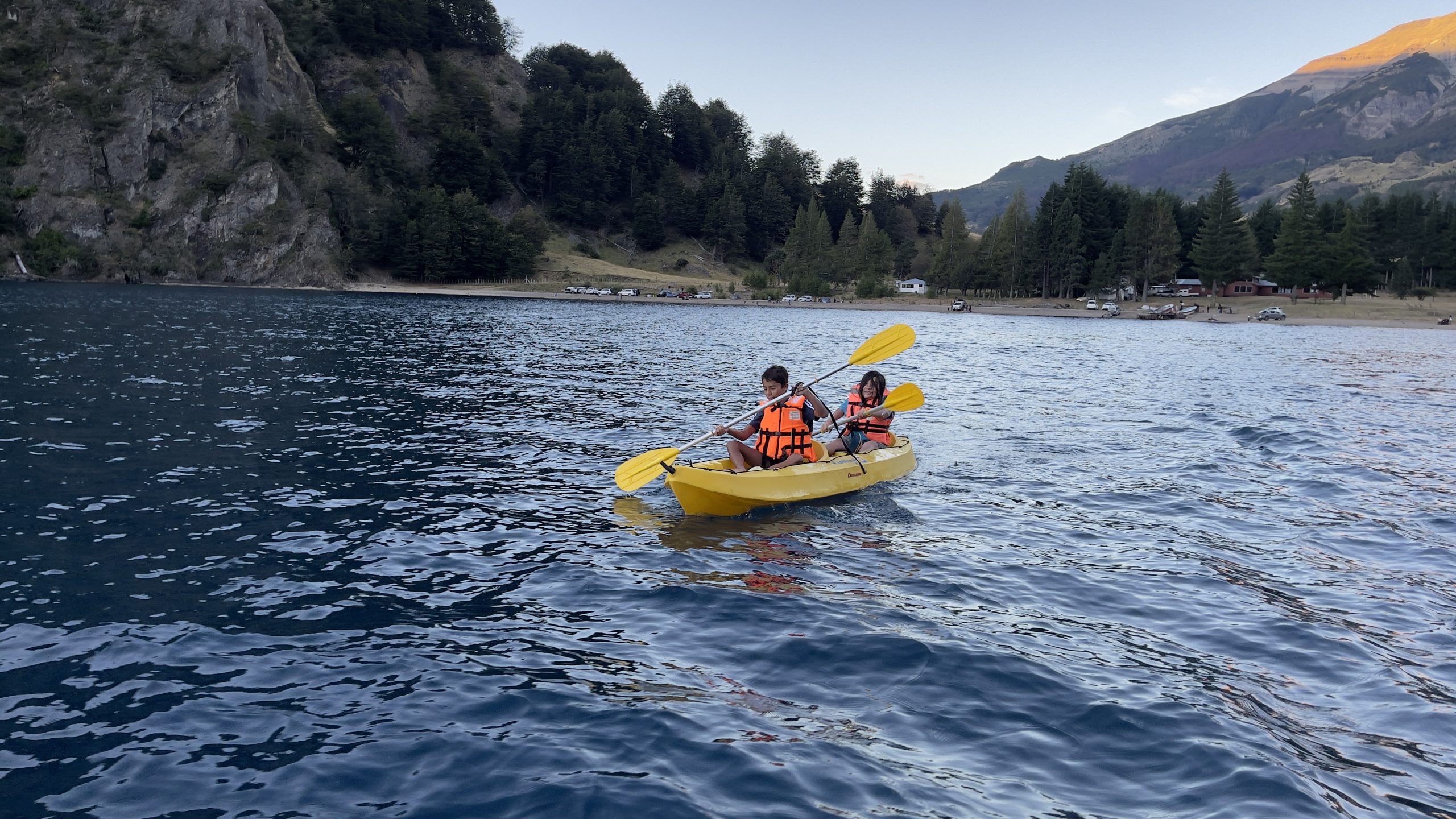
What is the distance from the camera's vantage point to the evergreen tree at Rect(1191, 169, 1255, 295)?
3944 inches

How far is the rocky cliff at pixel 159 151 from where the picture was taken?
8675cm

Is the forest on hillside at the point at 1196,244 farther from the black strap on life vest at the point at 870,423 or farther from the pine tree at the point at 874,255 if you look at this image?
the black strap on life vest at the point at 870,423

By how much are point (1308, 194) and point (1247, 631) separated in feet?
372

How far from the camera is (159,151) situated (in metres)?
Result: 94.8

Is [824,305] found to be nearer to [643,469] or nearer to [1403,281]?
[1403,281]

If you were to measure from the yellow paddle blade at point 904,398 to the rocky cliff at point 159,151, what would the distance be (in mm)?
94079

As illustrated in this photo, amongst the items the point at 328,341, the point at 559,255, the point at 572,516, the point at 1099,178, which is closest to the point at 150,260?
the point at 559,255

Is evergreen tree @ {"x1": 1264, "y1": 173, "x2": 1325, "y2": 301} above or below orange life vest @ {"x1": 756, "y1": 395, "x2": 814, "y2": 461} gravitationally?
above

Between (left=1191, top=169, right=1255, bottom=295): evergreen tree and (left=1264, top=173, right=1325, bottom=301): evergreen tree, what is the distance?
3284mm

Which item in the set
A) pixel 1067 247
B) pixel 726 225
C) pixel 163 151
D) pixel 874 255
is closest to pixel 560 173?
pixel 726 225

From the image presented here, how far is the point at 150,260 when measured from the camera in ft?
286

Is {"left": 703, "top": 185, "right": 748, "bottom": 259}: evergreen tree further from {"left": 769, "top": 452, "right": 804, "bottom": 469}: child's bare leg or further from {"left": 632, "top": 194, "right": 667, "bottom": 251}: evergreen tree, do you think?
{"left": 769, "top": 452, "right": 804, "bottom": 469}: child's bare leg

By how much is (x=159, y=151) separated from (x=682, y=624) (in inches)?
4357

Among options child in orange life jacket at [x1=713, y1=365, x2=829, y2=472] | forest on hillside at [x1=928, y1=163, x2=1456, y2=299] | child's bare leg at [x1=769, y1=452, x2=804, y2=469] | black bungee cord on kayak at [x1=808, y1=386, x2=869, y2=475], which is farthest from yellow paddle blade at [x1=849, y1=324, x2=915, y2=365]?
forest on hillside at [x1=928, y1=163, x2=1456, y2=299]
